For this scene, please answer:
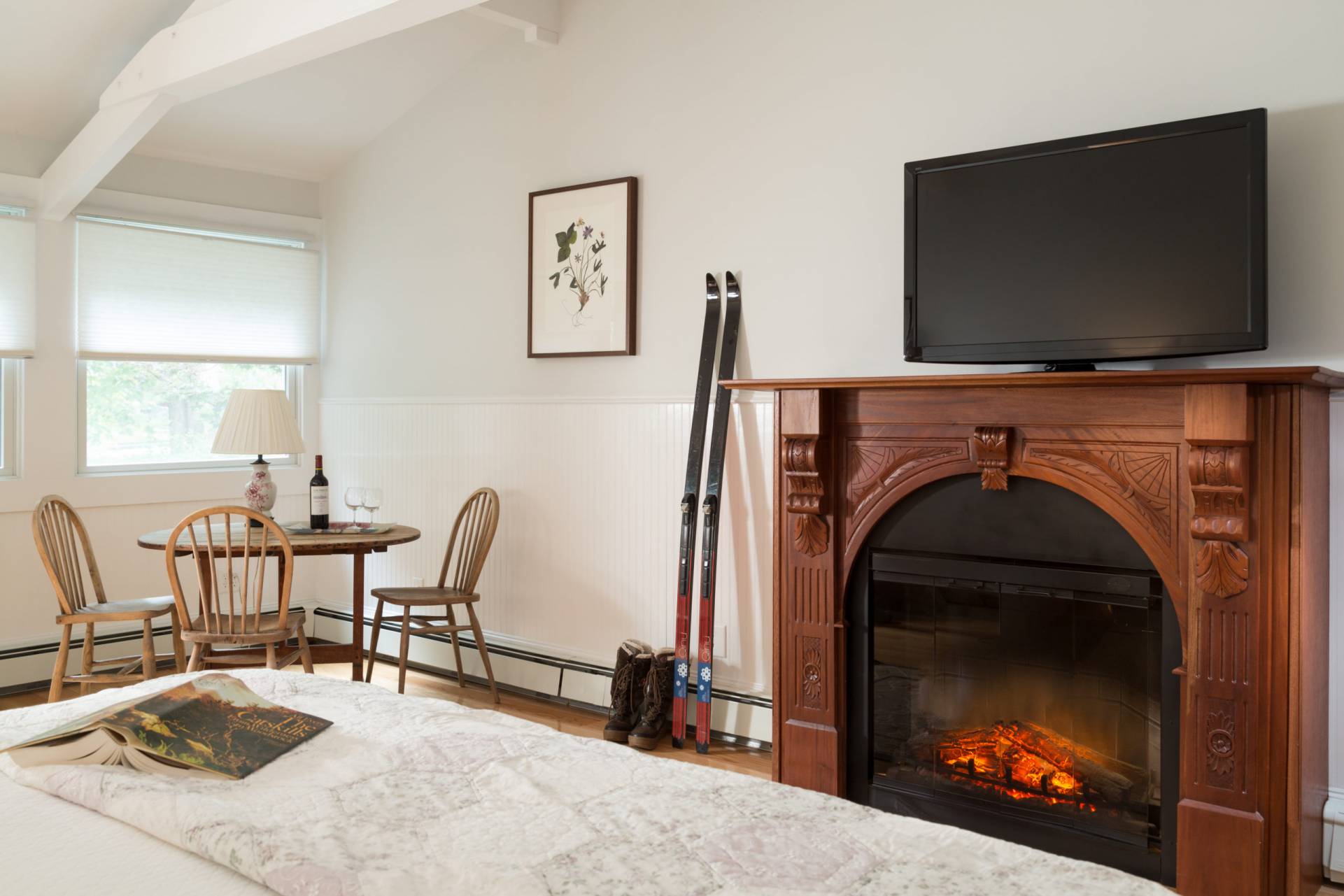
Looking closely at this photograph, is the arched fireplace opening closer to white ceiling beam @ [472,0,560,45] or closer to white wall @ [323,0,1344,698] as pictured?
white wall @ [323,0,1344,698]

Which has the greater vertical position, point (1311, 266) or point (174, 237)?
point (174, 237)

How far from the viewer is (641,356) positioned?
391 centimetres

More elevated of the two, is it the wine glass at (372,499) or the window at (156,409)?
the window at (156,409)

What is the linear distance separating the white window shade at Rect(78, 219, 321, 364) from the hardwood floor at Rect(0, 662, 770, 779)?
149cm

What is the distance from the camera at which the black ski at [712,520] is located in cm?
355

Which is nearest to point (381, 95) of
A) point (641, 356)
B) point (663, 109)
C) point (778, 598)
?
point (663, 109)

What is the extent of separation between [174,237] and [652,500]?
2.60 metres

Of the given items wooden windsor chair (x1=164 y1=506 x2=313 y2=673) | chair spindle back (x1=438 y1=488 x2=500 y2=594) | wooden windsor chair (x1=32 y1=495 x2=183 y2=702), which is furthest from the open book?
chair spindle back (x1=438 y1=488 x2=500 y2=594)

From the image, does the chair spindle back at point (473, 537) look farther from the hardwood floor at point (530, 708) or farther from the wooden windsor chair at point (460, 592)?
the hardwood floor at point (530, 708)

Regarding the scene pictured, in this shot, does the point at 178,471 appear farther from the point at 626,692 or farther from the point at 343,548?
the point at 626,692

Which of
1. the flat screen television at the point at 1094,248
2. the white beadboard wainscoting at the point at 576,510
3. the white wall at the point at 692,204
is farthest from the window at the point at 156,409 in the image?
the flat screen television at the point at 1094,248

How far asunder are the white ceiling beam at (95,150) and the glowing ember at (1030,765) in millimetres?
3370

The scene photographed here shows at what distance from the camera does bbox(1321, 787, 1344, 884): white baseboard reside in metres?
2.54

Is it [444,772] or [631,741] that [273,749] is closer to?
[444,772]
